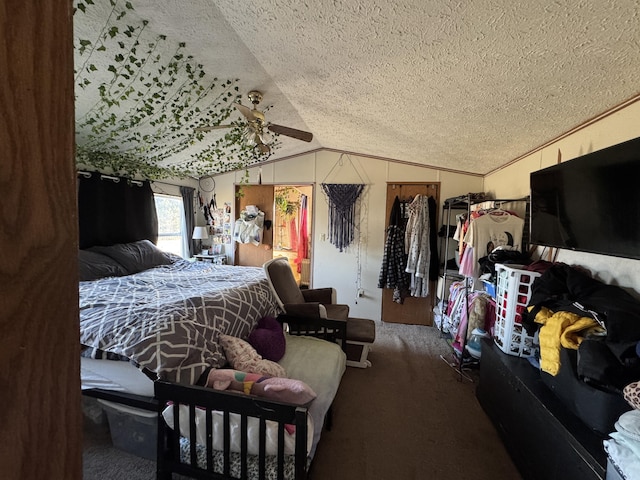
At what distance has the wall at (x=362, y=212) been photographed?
4004 mm

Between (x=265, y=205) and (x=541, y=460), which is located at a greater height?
(x=265, y=205)

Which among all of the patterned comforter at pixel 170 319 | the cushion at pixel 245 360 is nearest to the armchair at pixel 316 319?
the patterned comforter at pixel 170 319

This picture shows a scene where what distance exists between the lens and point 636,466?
89 centimetres

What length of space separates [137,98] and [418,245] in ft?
10.7

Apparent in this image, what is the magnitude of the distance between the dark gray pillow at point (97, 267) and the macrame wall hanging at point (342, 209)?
8.67 feet

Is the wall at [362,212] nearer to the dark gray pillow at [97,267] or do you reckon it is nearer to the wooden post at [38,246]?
the dark gray pillow at [97,267]

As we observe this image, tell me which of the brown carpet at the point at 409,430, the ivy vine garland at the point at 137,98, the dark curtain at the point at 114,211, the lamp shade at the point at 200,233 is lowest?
the brown carpet at the point at 409,430

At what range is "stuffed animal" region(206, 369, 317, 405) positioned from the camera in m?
1.35

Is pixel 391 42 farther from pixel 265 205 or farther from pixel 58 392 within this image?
pixel 265 205

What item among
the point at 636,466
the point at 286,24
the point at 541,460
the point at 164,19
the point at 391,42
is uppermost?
the point at 164,19

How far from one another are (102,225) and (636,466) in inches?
171

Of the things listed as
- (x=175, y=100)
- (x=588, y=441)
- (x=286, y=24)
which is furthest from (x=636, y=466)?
(x=175, y=100)

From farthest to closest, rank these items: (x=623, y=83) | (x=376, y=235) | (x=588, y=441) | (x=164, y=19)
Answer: (x=376, y=235) < (x=164, y=19) < (x=623, y=83) < (x=588, y=441)

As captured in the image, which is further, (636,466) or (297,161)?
(297,161)
